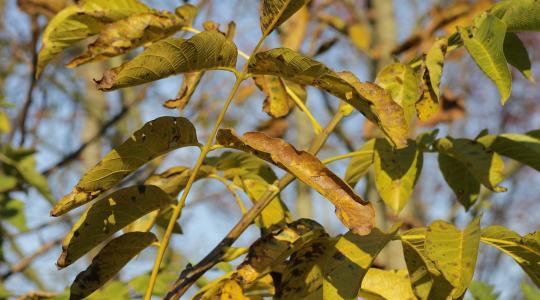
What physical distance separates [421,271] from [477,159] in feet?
0.71

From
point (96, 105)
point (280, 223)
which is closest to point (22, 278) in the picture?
point (96, 105)

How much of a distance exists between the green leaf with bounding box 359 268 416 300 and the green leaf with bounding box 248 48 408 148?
0.75ft

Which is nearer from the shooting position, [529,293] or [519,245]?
[519,245]

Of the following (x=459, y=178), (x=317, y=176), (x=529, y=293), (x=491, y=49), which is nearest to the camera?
(x=317, y=176)

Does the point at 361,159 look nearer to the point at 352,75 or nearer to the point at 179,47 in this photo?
the point at 352,75

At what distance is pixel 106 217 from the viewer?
0.79m

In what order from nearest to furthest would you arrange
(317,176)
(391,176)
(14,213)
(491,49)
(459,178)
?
(317,176), (491,49), (391,176), (459,178), (14,213)

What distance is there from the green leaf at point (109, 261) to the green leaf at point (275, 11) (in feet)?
1.01

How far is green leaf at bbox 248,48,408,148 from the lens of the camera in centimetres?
65

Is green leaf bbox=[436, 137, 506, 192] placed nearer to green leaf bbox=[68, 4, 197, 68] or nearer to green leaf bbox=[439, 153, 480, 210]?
green leaf bbox=[439, 153, 480, 210]

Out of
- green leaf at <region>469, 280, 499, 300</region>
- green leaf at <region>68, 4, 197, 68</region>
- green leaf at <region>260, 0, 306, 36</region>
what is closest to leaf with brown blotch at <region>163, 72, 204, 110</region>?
green leaf at <region>68, 4, 197, 68</region>

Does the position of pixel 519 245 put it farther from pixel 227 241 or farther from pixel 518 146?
pixel 227 241

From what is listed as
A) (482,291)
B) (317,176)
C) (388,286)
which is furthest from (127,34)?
(482,291)

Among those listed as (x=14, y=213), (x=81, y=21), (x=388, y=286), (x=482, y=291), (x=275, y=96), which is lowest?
(x=14, y=213)
